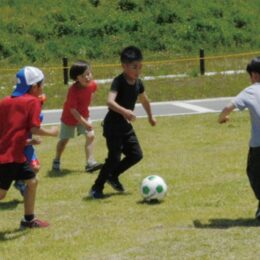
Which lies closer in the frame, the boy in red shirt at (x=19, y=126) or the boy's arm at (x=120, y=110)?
the boy in red shirt at (x=19, y=126)

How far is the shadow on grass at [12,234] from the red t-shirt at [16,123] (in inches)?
28.0

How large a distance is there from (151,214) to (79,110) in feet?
10.3

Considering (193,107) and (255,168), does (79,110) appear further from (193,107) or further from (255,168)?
(193,107)

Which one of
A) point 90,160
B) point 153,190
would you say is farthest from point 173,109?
point 153,190

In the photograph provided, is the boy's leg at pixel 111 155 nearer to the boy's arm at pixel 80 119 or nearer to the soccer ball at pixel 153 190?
the soccer ball at pixel 153 190

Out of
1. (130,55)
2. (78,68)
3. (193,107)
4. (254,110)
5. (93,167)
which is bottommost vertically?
(193,107)

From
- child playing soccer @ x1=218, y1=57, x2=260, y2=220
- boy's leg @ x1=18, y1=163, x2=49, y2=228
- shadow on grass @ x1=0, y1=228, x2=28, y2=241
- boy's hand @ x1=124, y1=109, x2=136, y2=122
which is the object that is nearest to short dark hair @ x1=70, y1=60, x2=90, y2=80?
boy's hand @ x1=124, y1=109, x2=136, y2=122

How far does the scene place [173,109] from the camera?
18.2 m

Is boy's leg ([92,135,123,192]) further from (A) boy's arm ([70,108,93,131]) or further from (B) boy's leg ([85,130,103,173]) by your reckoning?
(B) boy's leg ([85,130,103,173])

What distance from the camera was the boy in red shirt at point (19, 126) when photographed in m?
6.61

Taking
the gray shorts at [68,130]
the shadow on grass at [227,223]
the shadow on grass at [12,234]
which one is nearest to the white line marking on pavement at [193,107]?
the gray shorts at [68,130]

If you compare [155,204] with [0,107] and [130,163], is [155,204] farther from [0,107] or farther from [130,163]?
[0,107]

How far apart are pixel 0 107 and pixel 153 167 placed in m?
3.99

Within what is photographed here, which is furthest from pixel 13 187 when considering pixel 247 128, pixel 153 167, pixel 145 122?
pixel 145 122
